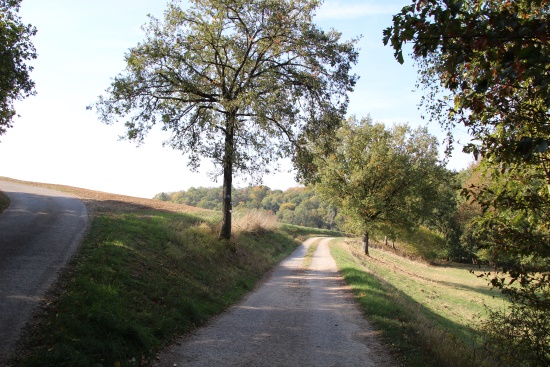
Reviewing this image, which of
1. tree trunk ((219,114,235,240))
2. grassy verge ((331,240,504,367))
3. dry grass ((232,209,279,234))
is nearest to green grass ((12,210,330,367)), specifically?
tree trunk ((219,114,235,240))

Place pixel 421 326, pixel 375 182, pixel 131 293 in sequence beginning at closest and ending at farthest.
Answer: pixel 131 293
pixel 421 326
pixel 375 182

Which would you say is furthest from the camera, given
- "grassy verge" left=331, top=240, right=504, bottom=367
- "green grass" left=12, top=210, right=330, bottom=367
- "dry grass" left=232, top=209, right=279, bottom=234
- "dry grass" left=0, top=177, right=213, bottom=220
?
"dry grass" left=232, top=209, right=279, bottom=234

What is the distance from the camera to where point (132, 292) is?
7.99 meters

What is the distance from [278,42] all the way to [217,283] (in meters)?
9.86

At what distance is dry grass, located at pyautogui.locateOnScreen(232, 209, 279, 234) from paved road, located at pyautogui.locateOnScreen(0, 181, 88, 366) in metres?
9.47

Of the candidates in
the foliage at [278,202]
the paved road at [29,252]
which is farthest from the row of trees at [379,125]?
the foliage at [278,202]

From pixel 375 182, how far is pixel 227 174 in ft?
50.3

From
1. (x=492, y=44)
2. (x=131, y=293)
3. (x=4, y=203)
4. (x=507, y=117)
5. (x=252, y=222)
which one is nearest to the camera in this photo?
(x=492, y=44)

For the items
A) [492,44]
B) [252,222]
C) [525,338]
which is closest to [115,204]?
[252,222]

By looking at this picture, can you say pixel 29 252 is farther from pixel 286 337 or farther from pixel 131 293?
pixel 286 337

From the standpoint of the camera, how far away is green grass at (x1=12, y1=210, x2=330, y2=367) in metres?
5.43

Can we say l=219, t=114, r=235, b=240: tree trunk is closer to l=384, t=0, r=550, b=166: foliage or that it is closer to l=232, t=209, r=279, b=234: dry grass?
l=232, t=209, r=279, b=234: dry grass

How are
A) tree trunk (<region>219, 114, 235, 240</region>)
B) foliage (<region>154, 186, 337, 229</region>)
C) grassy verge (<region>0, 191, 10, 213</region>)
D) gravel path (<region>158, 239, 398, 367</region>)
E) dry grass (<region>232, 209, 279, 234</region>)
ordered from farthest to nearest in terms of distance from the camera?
foliage (<region>154, 186, 337, 229</region>)
dry grass (<region>232, 209, 279, 234</region>)
grassy verge (<region>0, 191, 10, 213</region>)
tree trunk (<region>219, 114, 235, 240</region>)
gravel path (<region>158, 239, 398, 367</region>)

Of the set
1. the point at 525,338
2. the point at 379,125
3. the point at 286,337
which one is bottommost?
the point at 286,337
